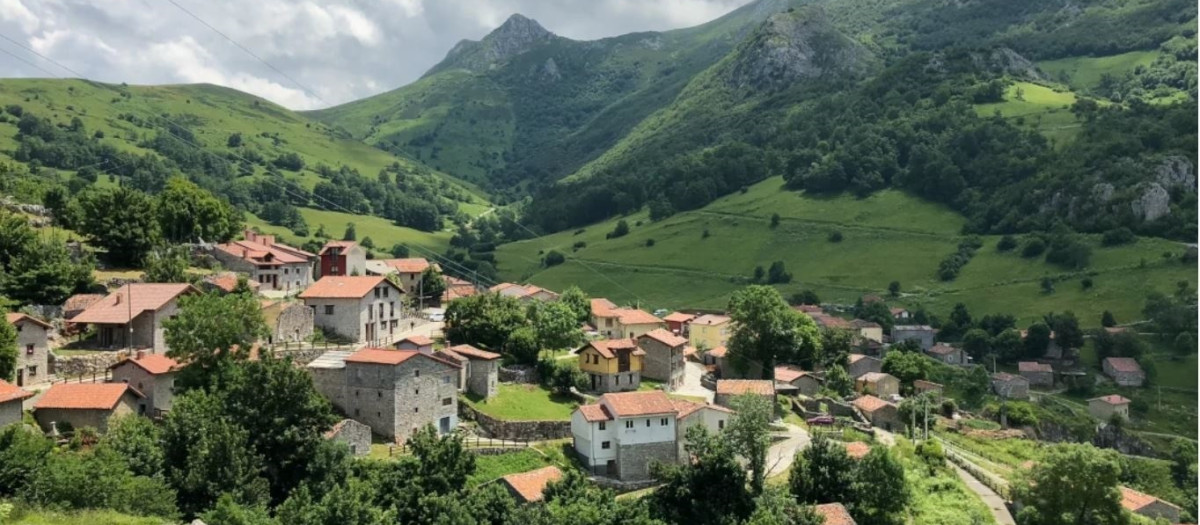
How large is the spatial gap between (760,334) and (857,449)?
22.8 metres

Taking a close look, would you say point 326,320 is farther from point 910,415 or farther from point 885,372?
point 885,372

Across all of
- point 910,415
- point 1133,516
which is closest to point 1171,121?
point 910,415

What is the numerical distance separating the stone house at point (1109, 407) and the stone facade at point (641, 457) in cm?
6248

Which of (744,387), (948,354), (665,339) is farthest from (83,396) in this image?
(948,354)

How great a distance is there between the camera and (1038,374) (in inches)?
4166

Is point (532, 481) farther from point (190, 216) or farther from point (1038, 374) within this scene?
point (1038, 374)

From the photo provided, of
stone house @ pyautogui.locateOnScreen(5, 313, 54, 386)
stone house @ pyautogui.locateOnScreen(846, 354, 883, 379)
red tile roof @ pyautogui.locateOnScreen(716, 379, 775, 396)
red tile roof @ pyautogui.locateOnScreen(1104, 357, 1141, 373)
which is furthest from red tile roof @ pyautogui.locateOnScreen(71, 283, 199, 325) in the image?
red tile roof @ pyautogui.locateOnScreen(1104, 357, 1141, 373)

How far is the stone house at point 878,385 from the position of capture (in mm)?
84375

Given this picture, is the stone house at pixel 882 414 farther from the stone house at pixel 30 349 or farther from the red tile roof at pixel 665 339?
the stone house at pixel 30 349

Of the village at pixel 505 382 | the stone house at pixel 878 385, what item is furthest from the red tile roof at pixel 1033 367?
the stone house at pixel 878 385

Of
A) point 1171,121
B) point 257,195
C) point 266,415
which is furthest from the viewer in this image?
point 257,195

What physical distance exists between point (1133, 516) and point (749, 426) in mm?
25172

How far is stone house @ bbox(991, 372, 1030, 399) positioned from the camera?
99.8m

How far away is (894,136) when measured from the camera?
199 m
